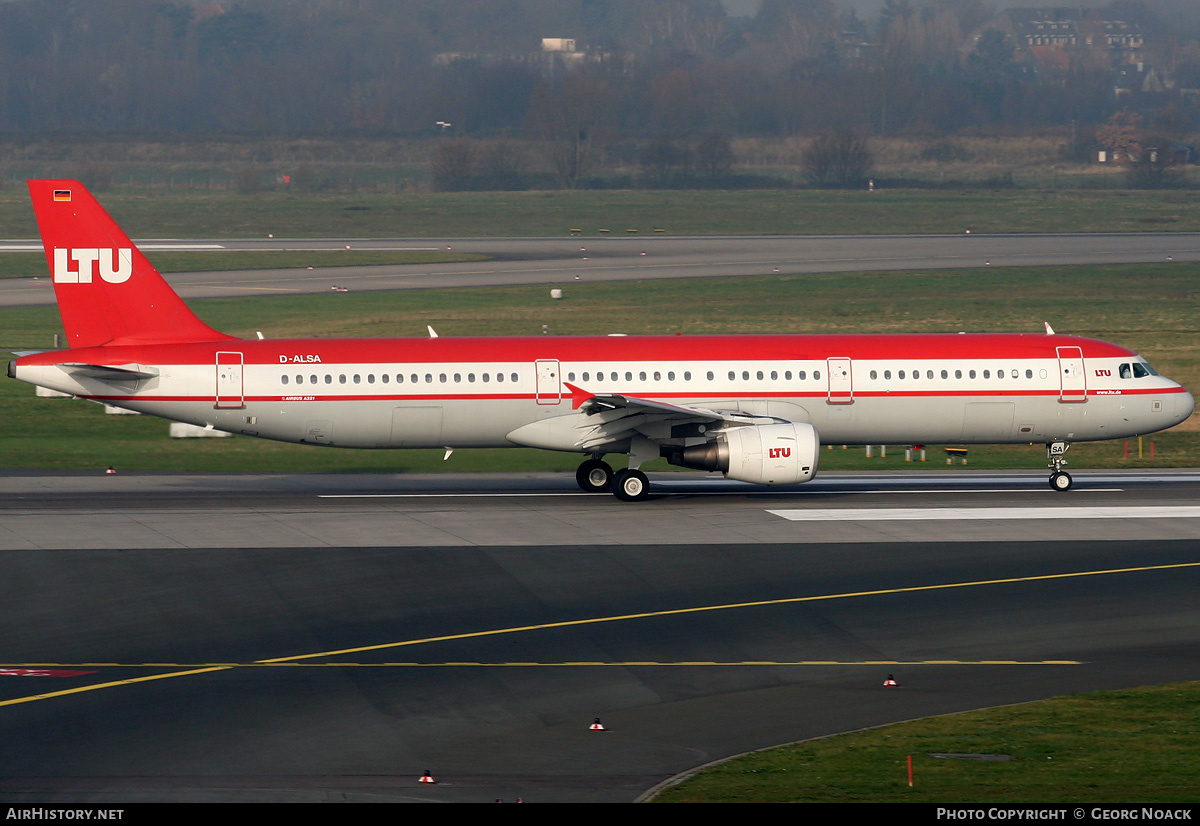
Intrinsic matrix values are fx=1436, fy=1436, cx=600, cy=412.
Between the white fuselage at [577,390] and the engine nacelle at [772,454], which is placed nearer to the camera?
the engine nacelle at [772,454]

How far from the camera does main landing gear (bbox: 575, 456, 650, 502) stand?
39.9m

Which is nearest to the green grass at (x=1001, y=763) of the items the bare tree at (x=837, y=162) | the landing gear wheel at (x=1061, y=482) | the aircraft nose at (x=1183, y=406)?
the landing gear wheel at (x=1061, y=482)

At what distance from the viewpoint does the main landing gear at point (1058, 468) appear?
4188 cm

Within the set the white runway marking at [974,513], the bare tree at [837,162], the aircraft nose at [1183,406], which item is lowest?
the white runway marking at [974,513]

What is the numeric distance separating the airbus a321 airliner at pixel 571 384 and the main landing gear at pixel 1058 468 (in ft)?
0.40

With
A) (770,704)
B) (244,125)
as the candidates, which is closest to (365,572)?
(770,704)

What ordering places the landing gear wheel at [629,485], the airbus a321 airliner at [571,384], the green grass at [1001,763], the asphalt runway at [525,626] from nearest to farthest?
the green grass at [1001,763] → the asphalt runway at [525,626] → the airbus a321 airliner at [571,384] → the landing gear wheel at [629,485]

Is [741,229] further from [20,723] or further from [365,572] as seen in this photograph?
[20,723]

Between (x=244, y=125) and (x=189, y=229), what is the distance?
62046 mm

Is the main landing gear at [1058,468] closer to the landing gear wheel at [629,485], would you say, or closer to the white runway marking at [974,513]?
the white runway marking at [974,513]

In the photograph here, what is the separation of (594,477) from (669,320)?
3335cm

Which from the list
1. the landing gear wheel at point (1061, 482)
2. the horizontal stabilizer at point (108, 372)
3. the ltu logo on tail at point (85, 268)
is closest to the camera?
the horizontal stabilizer at point (108, 372)

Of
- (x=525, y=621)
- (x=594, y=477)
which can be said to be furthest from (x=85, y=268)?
(x=525, y=621)

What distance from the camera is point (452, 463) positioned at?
→ 4956 cm
